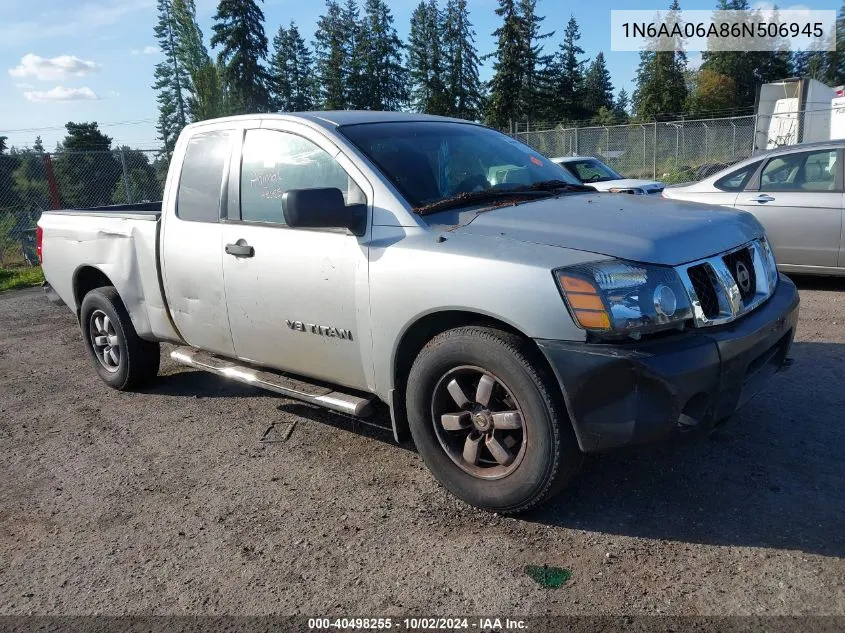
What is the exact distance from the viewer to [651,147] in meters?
25.6

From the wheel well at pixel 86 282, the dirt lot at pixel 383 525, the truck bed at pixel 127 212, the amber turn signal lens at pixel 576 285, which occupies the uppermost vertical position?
the truck bed at pixel 127 212

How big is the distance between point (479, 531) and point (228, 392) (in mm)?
2825

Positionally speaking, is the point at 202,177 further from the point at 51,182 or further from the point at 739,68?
the point at 739,68

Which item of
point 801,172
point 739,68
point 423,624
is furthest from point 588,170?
point 739,68

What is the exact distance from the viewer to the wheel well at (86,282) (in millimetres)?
5483

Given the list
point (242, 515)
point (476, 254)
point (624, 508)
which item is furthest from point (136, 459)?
point (624, 508)

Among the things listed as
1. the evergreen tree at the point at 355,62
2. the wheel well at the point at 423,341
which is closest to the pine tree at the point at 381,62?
the evergreen tree at the point at 355,62

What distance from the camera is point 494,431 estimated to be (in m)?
3.12

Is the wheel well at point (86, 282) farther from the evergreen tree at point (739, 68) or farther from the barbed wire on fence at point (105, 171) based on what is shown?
the evergreen tree at point (739, 68)

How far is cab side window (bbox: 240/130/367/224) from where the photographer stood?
146 inches

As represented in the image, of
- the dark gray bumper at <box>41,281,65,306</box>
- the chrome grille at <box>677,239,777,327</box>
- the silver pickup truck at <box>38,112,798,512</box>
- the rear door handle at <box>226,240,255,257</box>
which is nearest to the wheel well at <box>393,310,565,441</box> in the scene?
the silver pickup truck at <box>38,112,798,512</box>

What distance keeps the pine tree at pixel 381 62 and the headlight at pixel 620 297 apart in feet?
221

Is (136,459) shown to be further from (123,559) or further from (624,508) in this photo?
(624,508)

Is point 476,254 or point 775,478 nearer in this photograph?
point 476,254
